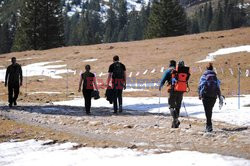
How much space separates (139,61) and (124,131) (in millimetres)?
28930

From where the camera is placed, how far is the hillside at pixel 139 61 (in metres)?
27.3

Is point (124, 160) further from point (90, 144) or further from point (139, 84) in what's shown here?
point (139, 84)

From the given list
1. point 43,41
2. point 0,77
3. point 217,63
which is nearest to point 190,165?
point 217,63

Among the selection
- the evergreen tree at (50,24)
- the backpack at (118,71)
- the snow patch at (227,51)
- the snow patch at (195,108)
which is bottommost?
the snow patch at (195,108)

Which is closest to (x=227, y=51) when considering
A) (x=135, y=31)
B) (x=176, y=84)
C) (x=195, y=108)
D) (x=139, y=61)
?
(x=139, y=61)

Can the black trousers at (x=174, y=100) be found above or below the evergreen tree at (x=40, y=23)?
below

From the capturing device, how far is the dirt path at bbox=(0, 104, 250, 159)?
9945mm

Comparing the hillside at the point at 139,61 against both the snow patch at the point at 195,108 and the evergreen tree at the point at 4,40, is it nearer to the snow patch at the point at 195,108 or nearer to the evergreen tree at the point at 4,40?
the snow patch at the point at 195,108

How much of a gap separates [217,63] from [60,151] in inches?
1045

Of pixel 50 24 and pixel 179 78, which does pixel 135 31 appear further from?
pixel 179 78

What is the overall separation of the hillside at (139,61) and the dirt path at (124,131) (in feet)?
27.0

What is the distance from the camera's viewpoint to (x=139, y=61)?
134ft

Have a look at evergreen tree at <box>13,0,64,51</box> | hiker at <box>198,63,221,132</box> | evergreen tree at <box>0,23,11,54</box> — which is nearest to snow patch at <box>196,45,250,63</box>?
hiker at <box>198,63,221,132</box>

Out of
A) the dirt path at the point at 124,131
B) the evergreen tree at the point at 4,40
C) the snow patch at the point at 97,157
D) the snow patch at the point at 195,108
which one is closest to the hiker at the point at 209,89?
the dirt path at the point at 124,131
